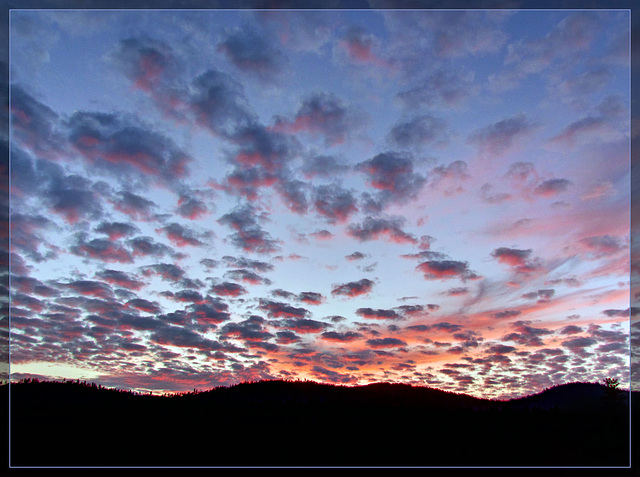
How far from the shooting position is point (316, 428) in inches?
1534

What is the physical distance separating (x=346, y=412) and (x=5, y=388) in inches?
1234

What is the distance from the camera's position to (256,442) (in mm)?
33594

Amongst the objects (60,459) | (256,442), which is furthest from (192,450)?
(60,459)

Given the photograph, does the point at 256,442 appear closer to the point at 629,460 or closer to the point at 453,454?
the point at 453,454

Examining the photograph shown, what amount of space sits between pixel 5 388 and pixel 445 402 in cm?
4256

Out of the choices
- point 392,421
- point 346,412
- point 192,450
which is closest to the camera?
point 192,450

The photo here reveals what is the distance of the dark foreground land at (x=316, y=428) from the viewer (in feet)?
101

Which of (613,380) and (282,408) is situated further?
(613,380)

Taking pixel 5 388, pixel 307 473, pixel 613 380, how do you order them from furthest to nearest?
pixel 613 380
pixel 5 388
pixel 307 473

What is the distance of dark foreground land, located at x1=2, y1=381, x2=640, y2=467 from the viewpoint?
3092 cm

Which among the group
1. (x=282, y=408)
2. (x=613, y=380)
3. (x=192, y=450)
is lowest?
(x=192, y=450)

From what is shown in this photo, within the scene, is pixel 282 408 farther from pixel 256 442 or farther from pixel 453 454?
pixel 453 454

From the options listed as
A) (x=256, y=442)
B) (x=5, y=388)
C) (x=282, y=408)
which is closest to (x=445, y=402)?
(x=282, y=408)

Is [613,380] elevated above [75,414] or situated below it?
above
